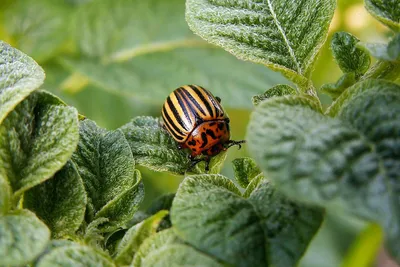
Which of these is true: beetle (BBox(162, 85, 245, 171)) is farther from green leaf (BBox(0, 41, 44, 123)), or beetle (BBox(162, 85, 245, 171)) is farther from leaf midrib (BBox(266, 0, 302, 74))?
green leaf (BBox(0, 41, 44, 123))

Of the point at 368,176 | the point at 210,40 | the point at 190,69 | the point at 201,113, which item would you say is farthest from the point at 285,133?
the point at 190,69

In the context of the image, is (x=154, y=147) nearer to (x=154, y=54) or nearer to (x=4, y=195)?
(x=4, y=195)

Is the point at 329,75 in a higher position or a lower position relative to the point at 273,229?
lower

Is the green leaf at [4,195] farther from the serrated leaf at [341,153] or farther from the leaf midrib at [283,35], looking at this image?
the leaf midrib at [283,35]

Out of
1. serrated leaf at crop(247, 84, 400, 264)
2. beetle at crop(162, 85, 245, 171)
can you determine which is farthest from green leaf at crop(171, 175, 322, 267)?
beetle at crop(162, 85, 245, 171)

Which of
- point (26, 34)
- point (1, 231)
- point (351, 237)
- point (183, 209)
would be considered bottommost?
point (351, 237)

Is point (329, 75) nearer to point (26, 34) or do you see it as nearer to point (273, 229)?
point (26, 34)
